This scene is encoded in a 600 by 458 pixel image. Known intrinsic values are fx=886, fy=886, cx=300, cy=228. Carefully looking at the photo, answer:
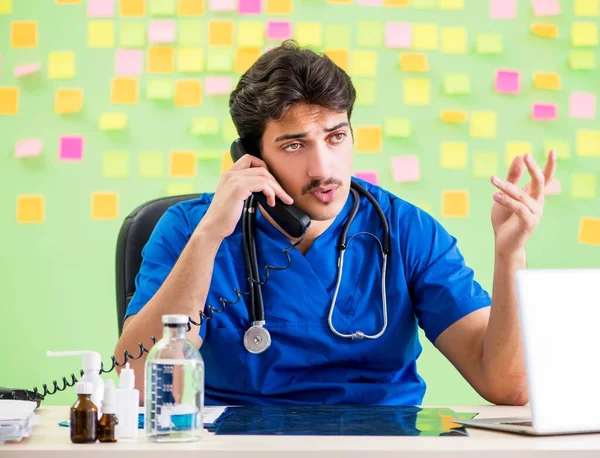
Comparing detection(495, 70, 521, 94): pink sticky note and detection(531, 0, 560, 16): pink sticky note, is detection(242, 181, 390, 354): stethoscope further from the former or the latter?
detection(531, 0, 560, 16): pink sticky note

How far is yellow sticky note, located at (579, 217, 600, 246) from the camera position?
2816 mm

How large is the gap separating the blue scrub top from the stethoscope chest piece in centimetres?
2

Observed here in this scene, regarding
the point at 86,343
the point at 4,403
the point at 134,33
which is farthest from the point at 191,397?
the point at 134,33

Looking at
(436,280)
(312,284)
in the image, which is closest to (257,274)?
(312,284)

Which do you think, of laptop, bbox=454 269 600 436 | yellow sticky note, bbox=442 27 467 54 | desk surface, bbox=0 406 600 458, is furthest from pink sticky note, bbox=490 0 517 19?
desk surface, bbox=0 406 600 458

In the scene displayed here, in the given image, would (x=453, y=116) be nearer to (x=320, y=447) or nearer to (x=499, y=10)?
(x=499, y=10)

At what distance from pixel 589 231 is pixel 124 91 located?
155 centimetres

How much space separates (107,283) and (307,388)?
124cm

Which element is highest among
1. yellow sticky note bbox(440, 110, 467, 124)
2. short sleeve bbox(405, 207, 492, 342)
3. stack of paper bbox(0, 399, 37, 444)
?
yellow sticky note bbox(440, 110, 467, 124)

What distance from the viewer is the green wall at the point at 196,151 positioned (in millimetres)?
2812

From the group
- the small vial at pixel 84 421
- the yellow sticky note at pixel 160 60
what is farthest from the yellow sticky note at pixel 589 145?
the small vial at pixel 84 421

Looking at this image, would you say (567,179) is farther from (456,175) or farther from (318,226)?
(318,226)

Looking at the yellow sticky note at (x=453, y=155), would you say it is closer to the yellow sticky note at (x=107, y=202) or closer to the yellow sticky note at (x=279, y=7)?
the yellow sticky note at (x=279, y=7)

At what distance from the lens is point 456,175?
2820 mm
